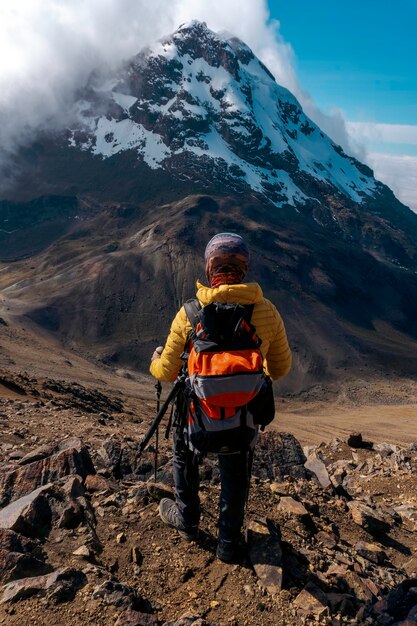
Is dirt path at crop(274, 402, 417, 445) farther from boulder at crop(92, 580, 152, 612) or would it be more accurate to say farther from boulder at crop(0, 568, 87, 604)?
boulder at crop(0, 568, 87, 604)

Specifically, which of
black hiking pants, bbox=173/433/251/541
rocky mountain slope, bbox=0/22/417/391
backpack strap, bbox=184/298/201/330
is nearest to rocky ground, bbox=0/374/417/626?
black hiking pants, bbox=173/433/251/541

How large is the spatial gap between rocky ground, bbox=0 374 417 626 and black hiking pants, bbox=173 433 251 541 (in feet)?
1.31

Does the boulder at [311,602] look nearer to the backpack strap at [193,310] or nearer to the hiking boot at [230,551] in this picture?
the hiking boot at [230,551]

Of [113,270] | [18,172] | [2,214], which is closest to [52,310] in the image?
[113,270]

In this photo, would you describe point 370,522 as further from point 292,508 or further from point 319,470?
point 319,470

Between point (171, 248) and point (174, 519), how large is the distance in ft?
344

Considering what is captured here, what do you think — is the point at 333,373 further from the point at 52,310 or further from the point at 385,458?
the point at 385,458

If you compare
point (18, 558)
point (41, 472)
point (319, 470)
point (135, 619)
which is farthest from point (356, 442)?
point (18, 558)

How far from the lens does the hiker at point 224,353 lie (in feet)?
16.5

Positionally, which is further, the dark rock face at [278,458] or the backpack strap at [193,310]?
the dark rock face at [278,458]

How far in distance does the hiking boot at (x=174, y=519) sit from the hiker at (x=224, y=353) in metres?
0.01

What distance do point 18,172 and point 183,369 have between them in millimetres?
192015

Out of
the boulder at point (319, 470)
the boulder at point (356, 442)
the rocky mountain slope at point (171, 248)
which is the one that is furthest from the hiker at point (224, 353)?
the rocky mountain slope at point (171, 248)

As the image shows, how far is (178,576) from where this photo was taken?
17.4 feet
